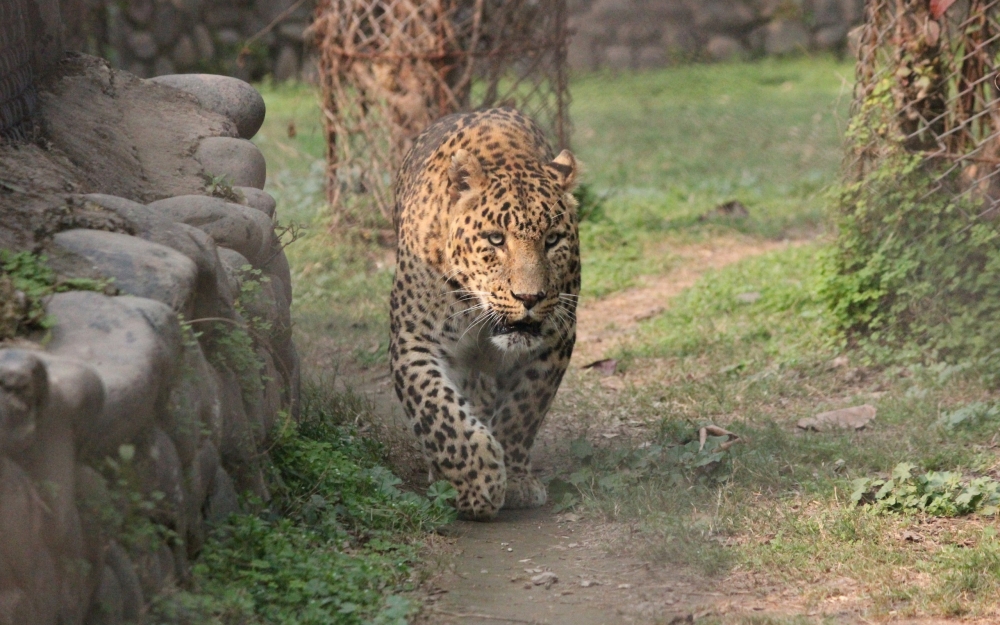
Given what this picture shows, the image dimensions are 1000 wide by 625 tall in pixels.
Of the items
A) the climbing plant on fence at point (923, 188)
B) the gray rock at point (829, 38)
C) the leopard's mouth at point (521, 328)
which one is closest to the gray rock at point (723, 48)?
the gray rock at point (829, 38)

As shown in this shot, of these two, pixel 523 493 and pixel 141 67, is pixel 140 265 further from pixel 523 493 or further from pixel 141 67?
pixel 141 67

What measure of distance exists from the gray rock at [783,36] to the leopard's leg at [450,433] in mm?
13869

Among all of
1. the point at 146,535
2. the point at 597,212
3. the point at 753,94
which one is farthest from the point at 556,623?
the point at 753,94

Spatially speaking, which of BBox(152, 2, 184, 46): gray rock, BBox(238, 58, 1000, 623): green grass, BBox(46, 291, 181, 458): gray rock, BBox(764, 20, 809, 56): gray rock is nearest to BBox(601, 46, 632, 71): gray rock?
BBox(764, 20, 809, 56): gray rock

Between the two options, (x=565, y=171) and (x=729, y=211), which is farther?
(x=729, y=211)

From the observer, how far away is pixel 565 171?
19.1ft

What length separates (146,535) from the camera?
344 centimetres

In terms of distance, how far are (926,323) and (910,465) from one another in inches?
71.7

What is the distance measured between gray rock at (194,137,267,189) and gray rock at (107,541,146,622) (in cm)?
234

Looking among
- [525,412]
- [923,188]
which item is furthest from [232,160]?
[923,188]

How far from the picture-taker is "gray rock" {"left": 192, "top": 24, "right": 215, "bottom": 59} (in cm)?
1670

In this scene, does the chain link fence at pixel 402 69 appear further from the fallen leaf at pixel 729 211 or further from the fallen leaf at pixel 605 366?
the fallen leaf at pixel 605 366

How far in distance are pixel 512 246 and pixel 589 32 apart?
12902 mm

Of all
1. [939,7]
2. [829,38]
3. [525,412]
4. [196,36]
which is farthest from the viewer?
[829,38]
